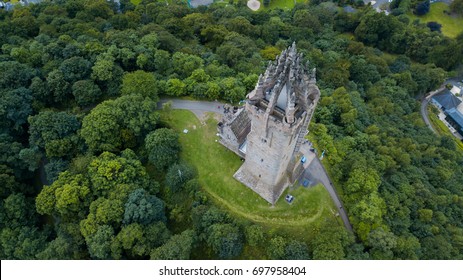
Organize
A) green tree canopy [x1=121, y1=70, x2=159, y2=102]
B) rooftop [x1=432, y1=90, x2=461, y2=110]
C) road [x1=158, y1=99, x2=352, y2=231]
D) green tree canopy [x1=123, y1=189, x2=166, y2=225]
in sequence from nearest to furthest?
green tree canopy [x1=123, y1=189, x2=166, y2=225], road [x1=158, y1=99, x2=352, y2=231], green tree canopy [x1=121, y1=70, x2=159, y2=102], rooftop [x1=432, y1=90, x2=461, y2=110]

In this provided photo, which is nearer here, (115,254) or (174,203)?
(115,254)

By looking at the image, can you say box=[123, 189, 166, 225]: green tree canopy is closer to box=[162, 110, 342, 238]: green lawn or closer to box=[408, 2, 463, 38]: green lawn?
box=[162, 110, 342, 238]: green lawn

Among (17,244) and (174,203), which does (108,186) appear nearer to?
(174,203)

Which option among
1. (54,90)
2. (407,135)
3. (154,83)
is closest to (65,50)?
(54,90)

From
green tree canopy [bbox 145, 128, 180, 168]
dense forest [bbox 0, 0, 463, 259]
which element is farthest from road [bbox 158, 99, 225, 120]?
green tree canopy [bbox 145, 128, 180, 168]

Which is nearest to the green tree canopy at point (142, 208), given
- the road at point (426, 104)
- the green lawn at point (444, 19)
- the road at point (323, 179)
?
the road at point (323, 179)

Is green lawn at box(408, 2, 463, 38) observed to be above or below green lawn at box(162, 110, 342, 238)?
above

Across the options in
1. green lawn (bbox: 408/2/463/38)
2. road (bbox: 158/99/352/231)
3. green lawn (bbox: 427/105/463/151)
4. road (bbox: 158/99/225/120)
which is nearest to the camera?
road (bbox: 158/99/352/231)
